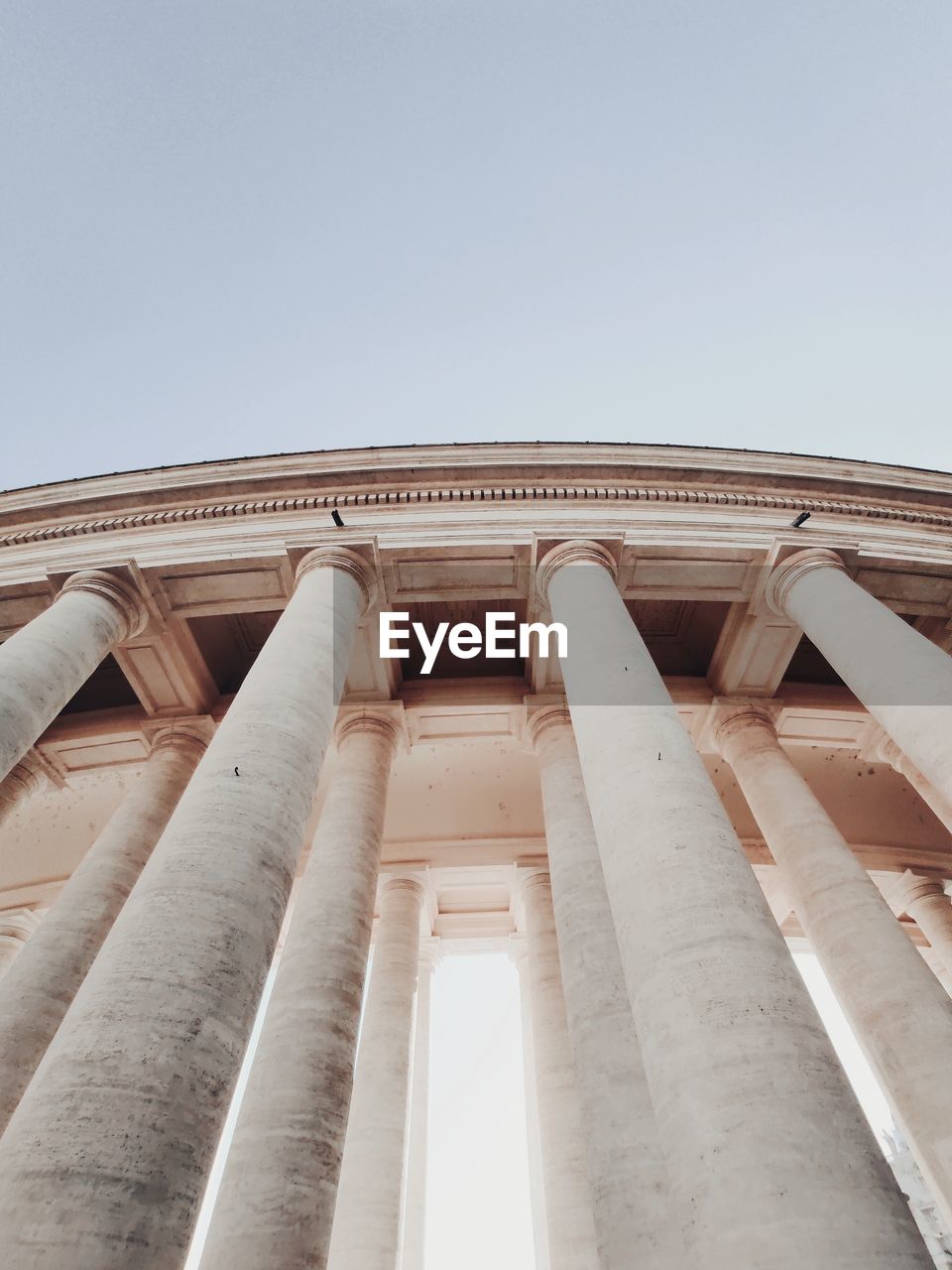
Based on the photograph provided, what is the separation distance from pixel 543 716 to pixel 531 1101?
17713 mm

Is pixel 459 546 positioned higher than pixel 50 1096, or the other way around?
pixel 459 546

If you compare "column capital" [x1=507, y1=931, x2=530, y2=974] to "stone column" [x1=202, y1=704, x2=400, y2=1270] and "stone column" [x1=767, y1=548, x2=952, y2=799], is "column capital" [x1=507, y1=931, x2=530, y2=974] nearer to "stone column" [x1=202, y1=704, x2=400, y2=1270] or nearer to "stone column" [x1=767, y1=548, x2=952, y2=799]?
"stone column" [x1=202, y1=704, x2=400, y2=1270]

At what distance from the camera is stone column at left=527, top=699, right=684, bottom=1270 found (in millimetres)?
11414

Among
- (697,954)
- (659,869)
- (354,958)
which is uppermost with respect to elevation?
(354,958)

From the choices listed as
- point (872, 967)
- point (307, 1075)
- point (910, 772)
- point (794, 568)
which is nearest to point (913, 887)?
point (910, 772)

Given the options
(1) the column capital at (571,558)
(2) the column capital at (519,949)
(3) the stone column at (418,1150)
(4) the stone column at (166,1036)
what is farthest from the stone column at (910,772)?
(3) the stone column at (418,1150)

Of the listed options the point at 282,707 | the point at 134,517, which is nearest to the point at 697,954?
the point at 282,707

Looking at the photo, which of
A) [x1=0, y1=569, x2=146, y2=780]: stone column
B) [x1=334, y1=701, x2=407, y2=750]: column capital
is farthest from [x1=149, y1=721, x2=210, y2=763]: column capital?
[x1=334, y1=701, x2=407, y2=750]: column capital

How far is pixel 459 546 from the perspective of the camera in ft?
66.1

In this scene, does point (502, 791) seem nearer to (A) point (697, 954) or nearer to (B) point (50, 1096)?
(A) point (697, 954)

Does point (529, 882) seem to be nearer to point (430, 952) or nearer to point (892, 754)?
point (430, 952)

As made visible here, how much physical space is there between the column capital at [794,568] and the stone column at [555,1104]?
43.8ft

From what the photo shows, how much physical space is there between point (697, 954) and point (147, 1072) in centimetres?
597

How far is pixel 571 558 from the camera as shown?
19234mm
